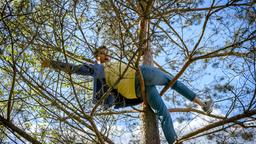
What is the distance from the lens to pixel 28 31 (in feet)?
8.94

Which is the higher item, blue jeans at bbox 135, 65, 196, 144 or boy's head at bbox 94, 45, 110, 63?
blue jeans at bbox 135, 65, 196, 144

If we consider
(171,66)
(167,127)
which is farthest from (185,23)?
(167,127)

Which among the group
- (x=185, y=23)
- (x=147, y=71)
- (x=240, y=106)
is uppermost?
(x=185, y=23)

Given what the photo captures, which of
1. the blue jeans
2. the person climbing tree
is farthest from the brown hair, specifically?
the blue jeans

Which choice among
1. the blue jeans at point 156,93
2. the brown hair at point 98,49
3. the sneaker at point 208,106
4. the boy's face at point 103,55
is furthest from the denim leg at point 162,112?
the brown hair at point 98,49

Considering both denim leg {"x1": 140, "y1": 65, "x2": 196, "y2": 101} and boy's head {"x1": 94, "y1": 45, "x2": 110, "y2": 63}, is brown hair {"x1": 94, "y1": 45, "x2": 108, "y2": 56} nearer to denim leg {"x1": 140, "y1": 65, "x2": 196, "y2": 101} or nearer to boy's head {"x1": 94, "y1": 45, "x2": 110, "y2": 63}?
boy's head {"x1": 94, "y1": 45, "x2": 110, "y2": 63}

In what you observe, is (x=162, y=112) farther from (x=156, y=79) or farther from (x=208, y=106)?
(x=208, y=106)

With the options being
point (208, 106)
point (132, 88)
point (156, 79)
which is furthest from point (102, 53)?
point (208, 106)

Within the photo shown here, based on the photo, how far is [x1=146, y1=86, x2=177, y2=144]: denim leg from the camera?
3.25 meters

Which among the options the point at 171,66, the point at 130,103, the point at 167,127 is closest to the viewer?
the point at 167,127

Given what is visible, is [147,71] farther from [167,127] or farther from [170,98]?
[170,98]

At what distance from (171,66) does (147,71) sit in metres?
0.97

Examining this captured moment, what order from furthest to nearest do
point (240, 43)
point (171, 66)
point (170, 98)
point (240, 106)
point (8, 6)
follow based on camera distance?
point (170, 98)
point (171, 66)
point (240, 43)
point (240, 106)
point (8, 6)

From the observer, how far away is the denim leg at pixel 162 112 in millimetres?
3250
